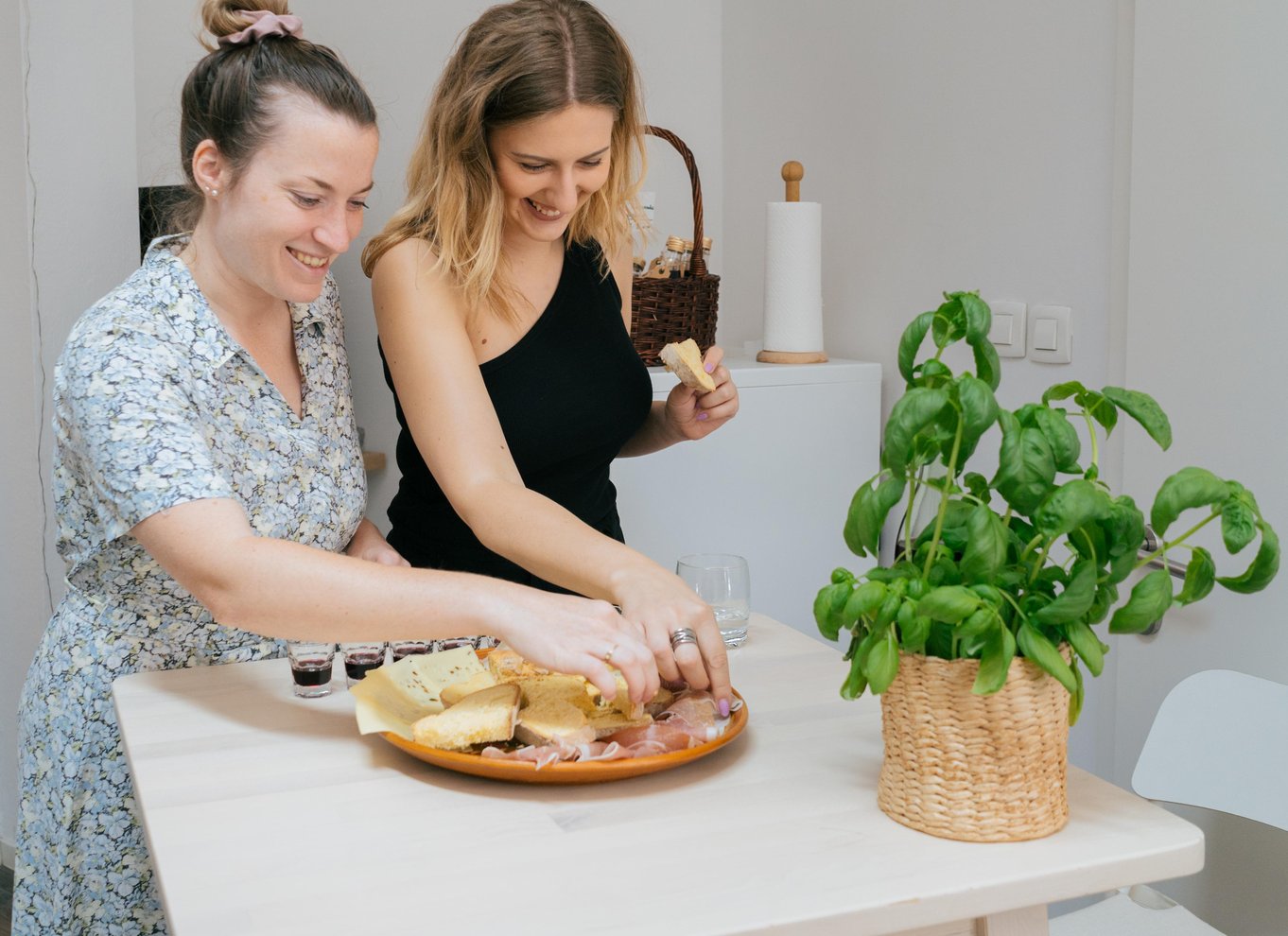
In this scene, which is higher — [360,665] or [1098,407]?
[1098,407]

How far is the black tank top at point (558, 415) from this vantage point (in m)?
1.69

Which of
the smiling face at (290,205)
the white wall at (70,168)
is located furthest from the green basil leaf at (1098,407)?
the white wall at (70,168)

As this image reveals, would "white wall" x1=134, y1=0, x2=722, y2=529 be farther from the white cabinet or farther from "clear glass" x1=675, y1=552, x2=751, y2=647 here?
"clear glass" x1=675, y1=552, x2=751, y2=647

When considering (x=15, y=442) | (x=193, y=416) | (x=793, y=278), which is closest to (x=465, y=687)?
(x=193, y=416)

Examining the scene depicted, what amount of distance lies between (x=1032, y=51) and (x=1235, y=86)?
44cm

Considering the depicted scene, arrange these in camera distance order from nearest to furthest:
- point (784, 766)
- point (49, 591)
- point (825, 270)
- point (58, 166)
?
point (784, 766)
point (58, 166)
point (49, 591)
point (825, 270)

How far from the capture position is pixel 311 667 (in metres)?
1.26

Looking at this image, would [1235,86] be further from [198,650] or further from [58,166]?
[58,166]

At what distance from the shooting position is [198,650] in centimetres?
142

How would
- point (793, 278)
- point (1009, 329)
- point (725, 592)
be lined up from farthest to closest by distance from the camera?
point (793, 278) → point (1009, 329) → point (725, 592)

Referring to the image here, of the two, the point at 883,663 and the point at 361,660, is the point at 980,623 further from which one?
the point at 361,660

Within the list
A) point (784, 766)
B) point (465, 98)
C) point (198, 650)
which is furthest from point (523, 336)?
point (784, 766)

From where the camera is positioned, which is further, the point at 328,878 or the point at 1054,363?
the point at 1054,363

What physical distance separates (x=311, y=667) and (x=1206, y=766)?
42.7 inches
